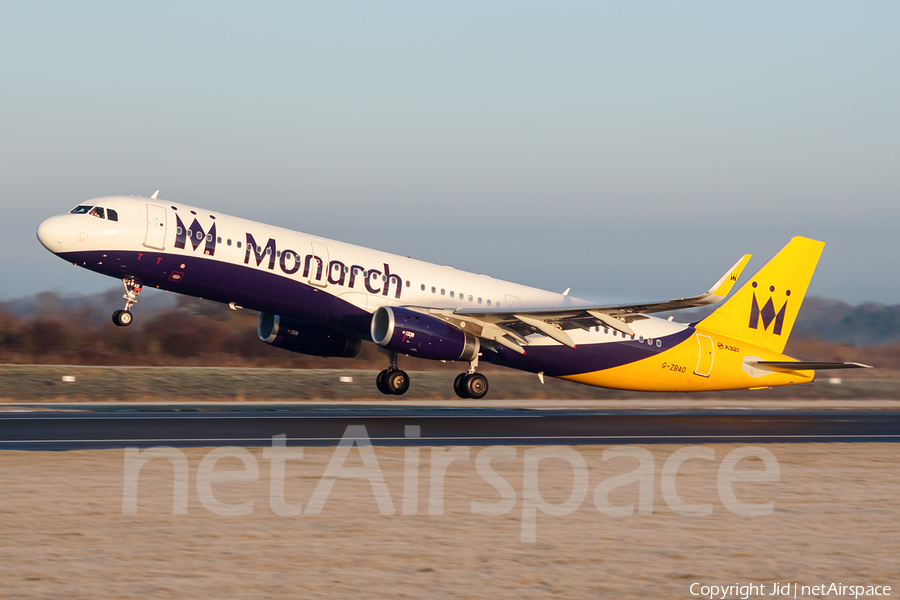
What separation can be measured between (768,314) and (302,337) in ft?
60.6

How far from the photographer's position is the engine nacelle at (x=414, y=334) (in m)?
28.6

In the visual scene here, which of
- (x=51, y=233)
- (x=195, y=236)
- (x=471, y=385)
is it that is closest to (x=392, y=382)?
(x=471, y=385)

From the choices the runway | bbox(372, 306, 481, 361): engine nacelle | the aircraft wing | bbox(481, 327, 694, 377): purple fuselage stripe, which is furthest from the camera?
bbox(481, 327, 694, 377): purple fuselage stripe

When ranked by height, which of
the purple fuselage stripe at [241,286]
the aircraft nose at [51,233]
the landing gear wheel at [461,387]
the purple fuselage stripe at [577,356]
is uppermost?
the aircraft nose at [51,233]

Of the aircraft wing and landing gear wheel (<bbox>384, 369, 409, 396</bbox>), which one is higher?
the aircraft wing

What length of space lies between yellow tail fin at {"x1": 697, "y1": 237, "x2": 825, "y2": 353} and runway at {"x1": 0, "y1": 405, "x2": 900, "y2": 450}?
348 centimetres

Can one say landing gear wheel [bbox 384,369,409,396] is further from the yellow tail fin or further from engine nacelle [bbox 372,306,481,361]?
the yellow tail fin

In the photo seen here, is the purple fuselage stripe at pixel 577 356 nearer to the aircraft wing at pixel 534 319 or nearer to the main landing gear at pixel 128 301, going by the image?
the aircraft wing at pixel 534 319

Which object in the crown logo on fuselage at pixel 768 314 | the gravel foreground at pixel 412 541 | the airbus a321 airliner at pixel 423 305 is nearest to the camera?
the gravel foreground at pixel 412 541

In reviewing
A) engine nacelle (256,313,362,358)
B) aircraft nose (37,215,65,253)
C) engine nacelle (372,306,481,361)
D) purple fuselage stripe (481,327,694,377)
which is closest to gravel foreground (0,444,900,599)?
aircraft nose (37,215,65,253)

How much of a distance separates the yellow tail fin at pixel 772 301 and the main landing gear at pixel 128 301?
20.9m

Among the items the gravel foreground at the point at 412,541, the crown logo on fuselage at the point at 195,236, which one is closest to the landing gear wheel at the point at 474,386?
the crown logo on fuselage at the point at 195,236

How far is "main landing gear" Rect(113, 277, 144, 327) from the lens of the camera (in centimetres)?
2744

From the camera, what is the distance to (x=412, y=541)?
11.4 meters
